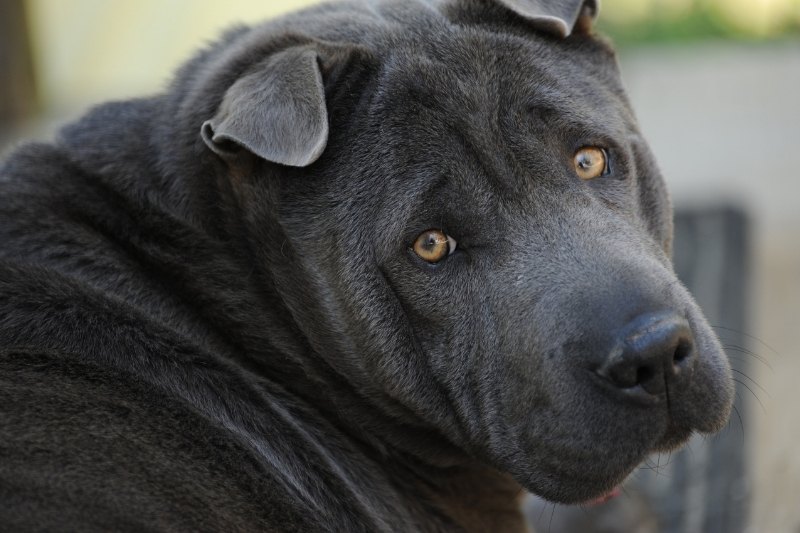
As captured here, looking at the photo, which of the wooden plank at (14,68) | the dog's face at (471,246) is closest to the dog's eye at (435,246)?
the dog's face at (471,246)

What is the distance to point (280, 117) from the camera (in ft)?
10.2

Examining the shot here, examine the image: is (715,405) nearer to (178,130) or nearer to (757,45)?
(178,130)

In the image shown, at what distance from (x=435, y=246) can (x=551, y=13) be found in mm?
918

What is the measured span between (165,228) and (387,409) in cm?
91

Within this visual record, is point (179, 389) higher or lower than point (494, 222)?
lower

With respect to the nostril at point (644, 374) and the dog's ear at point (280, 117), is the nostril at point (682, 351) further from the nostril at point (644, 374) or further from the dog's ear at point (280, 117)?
the dog's ear at point (280, 117)

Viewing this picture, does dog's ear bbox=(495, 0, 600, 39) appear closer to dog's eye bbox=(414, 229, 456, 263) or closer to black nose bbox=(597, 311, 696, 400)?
dog's eye bbox=(414, 229, 456, 263)

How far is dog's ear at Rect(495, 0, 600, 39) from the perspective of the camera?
3.48m

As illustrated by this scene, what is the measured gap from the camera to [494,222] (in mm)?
3219

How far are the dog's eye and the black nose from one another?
621mm

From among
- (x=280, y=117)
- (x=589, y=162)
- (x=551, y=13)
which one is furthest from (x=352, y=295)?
(x=551, y=13)

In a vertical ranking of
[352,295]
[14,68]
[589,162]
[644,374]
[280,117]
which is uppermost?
[280,117]

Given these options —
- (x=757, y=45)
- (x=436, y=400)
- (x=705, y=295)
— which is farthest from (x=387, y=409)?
(x=757, y=45)

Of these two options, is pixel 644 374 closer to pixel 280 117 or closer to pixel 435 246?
pixel 435 246
